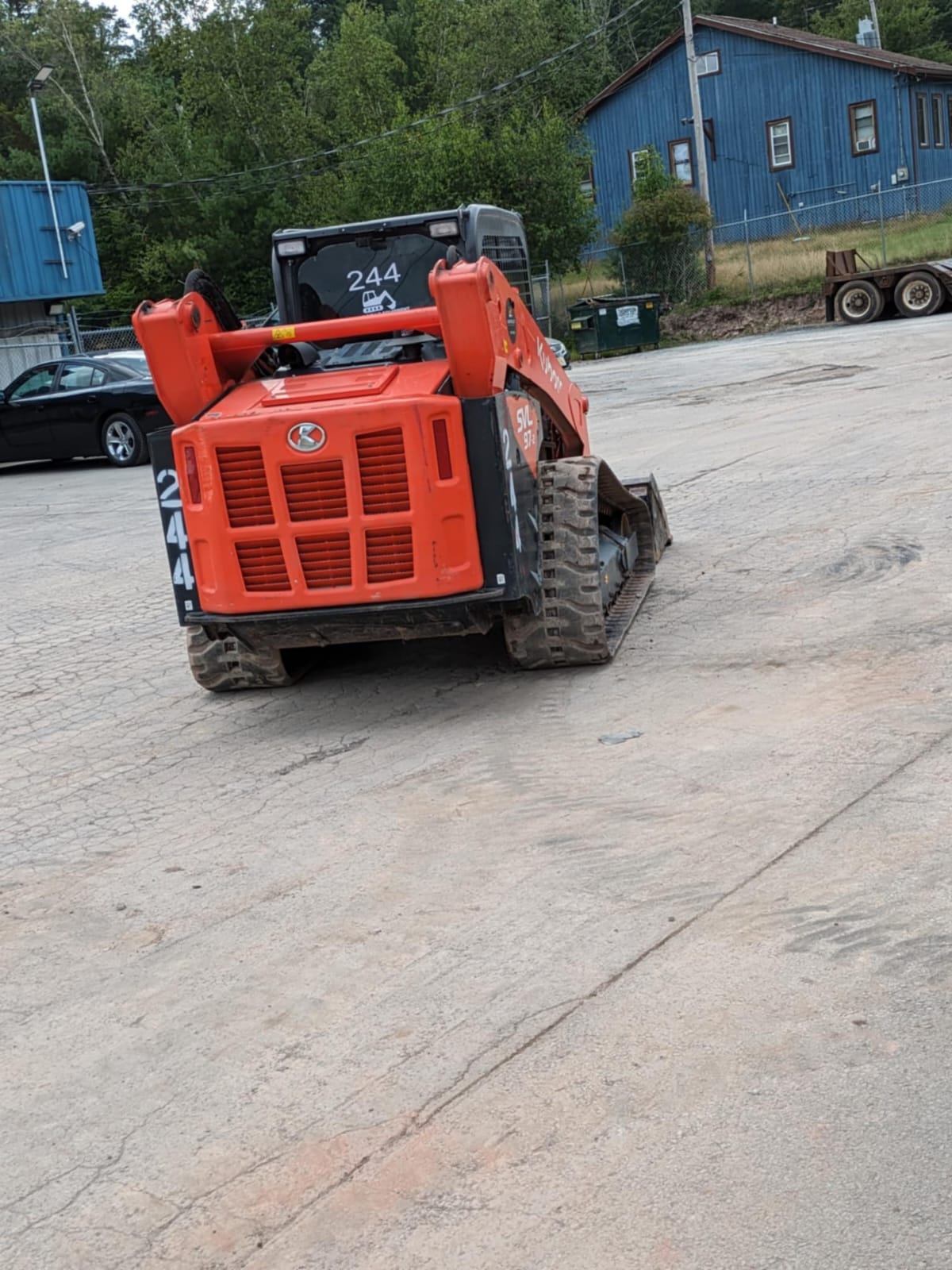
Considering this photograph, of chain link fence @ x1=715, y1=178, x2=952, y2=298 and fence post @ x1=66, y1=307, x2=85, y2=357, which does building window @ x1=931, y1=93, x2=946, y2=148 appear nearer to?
chain link fence @ x1=715, y1=178, x2=952, y2=298

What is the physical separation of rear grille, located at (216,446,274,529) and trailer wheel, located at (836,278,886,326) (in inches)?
985

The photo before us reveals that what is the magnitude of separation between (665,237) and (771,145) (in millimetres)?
9633

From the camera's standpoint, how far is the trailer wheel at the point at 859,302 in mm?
29453

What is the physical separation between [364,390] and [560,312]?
32965 mm

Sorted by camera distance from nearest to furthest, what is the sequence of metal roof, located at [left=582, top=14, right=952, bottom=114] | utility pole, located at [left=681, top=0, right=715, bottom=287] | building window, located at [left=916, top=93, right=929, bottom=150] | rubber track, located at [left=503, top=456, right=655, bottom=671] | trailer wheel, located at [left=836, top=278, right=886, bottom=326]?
rubber track, located at [left=503, top=456, right=655, bottom=671]
trailer wheel, located at [left=836, top=278, right=886, bottom=326]
utility pole, located at [left=681, top=0, right=715, bottom=287]
metal roof, located at [left=582, top=14, right=952, bottom=114]
building window, located at [left=916, top=93, right=929, bottom=150]

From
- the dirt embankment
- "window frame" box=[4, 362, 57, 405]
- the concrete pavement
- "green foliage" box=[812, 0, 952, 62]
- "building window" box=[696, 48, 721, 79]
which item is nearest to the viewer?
the concrete pavement

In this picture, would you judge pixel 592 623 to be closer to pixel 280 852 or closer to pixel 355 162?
pixel 280 852

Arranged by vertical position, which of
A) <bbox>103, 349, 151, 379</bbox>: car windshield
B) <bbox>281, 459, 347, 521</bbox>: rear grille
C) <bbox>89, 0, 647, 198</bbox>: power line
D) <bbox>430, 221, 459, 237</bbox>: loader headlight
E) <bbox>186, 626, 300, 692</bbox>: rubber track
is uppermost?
<bbox>89, 0, 647, 198</bbox>: power line

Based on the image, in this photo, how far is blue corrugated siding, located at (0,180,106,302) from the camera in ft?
100

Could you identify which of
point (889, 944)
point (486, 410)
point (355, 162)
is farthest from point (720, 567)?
point (355, 162)

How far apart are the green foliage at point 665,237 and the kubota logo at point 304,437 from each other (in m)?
33.6

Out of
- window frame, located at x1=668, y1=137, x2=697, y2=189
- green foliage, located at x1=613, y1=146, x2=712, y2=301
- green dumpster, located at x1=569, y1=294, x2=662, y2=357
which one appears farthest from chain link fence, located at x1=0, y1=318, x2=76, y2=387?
window frame, located at x1=668, y1=137, x2=697, y2=189

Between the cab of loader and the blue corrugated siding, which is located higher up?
the blue corrugated siding

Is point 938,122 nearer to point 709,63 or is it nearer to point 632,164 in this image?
point 709,63
